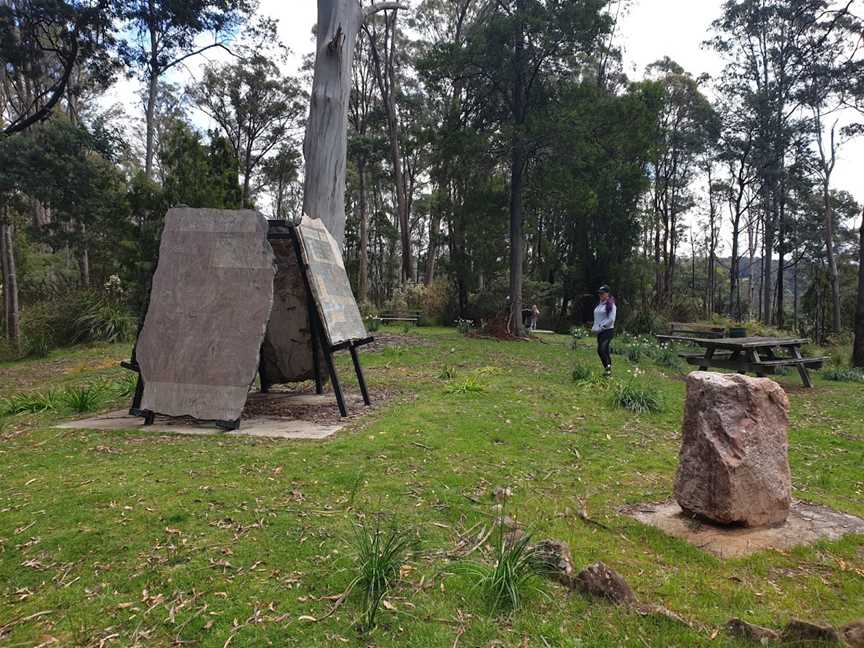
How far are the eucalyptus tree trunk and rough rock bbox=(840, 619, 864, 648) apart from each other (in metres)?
9.70

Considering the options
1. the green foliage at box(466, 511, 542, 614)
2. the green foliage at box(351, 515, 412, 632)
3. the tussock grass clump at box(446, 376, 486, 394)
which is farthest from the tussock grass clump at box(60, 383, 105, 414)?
the green foliage at box(466, 511, 542, 614)

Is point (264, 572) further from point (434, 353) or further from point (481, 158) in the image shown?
point (481, 158)

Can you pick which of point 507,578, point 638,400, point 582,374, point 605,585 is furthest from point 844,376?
point 507,578

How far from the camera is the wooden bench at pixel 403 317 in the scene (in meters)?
19.6

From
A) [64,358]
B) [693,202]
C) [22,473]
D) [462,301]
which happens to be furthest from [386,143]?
[22,473]

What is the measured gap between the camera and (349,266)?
29516 millimetres

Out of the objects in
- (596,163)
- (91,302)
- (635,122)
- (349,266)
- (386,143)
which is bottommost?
(91,302)

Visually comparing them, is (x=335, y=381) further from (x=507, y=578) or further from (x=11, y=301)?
(x=11, y=301)

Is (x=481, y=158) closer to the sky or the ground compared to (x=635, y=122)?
closer to the ground

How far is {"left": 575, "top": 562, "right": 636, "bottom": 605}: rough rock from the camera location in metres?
2.47

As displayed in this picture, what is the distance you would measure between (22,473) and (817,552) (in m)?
5.32

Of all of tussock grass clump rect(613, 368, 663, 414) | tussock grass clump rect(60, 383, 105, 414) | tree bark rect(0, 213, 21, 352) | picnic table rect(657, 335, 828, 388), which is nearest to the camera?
tussock grass clump rect(60, 383, 105, 414)

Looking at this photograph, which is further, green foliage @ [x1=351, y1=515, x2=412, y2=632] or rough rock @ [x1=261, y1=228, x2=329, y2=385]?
rough rock @ [x1=261, y1=228, x2=329, y2=385]

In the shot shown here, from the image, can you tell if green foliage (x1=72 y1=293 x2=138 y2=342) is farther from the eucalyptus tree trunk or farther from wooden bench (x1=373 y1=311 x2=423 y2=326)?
wooden bench (x1=373 y1=311 x2=423 y2=326)
